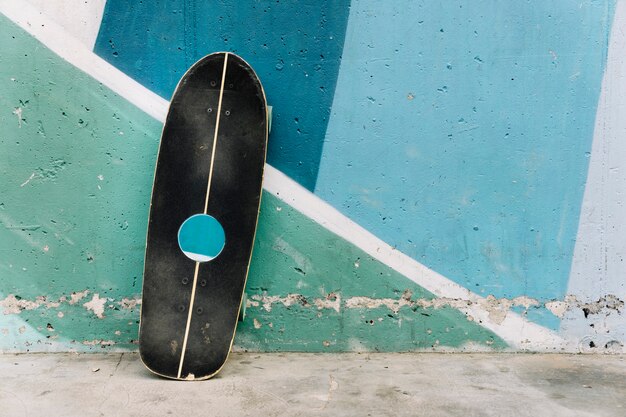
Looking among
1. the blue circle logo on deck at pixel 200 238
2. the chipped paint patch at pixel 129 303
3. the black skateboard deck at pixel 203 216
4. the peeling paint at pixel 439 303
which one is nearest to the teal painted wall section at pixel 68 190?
the chipped paint patch at pixel 129 303

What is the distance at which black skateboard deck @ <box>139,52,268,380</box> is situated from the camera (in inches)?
99.3

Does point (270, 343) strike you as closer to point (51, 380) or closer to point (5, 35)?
point (51, 380)

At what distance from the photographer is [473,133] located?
278 centimetres

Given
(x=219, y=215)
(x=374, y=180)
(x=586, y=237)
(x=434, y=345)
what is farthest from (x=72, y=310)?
(x=586, y=237)

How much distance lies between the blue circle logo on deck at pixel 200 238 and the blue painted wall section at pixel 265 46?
0.43 meters

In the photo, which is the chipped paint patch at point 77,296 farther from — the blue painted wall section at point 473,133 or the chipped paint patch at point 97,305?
the blue painted wall section at point 473,133

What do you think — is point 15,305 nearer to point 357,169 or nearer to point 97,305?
point 97,305

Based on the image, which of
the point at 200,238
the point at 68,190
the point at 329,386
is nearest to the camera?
the point at 329,386

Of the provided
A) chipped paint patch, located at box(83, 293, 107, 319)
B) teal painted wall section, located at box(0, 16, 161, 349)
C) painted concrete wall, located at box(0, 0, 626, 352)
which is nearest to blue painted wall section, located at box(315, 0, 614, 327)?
painted concrete wall, located at box(0, 0, 626, 352)

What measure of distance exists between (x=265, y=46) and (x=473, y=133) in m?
1.04

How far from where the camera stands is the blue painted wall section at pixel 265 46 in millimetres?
2717

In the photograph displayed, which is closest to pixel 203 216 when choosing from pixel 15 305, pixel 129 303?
pixel 129 303

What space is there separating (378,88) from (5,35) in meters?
1.70

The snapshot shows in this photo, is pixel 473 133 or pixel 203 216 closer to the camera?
pixel 203 216
